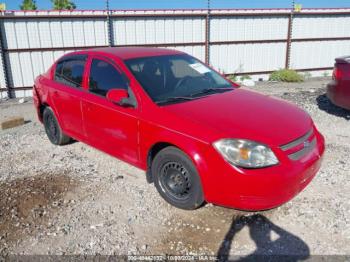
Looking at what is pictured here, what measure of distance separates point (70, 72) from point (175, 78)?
5.84 feet

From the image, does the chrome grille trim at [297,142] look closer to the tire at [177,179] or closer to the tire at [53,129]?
the tire at [177,179]

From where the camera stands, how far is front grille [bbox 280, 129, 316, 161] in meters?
3.03

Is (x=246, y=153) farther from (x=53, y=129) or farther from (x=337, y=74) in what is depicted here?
(x=337, y=74)

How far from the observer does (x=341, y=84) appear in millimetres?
6137

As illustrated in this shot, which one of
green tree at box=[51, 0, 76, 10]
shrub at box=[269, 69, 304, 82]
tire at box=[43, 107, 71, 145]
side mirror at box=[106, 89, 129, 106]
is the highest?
green tree at box=[51, 0, 76, 10]

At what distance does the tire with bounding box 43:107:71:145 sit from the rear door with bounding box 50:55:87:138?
0.81ft

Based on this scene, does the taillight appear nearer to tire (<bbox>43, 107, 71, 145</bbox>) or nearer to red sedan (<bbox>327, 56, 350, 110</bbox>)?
red sedan (<bbox>327, 56, 350, 110</bbox>)

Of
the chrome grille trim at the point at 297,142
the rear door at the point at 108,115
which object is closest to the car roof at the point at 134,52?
the rear door at the point at 108,115

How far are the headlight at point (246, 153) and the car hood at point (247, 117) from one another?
0.06m

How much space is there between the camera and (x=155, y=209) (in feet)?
11.8

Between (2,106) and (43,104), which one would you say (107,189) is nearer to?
(43,104)

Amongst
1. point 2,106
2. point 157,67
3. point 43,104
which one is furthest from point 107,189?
point 2,106

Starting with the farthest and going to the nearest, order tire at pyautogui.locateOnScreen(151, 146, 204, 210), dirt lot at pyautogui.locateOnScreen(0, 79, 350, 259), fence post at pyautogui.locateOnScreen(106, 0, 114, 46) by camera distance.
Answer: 1. fence post at pyautogui.locateOnScreen(106, 0, 114, 46)
2. tire at pyautogui.locateOnScreen(151, 146, 204, 210)
3. dirt lot at pyautogui.locateOnScreen(0, 79, 350, 259)

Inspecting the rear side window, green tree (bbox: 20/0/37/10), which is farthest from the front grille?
green tree (bbox: 20/0/37/10)
